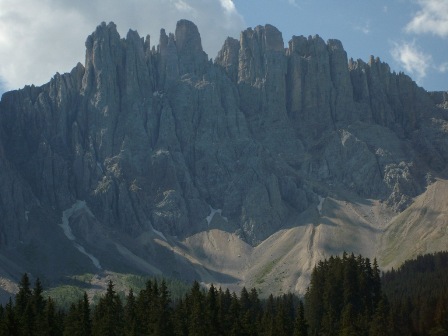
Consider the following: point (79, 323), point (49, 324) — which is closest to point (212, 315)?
point (79, 323)

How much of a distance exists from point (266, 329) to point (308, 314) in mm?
26615

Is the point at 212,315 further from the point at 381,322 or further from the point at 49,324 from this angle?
the point at 381,322

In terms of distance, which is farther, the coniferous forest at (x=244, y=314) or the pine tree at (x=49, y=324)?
the coniferous forest at (x=244, y=314)

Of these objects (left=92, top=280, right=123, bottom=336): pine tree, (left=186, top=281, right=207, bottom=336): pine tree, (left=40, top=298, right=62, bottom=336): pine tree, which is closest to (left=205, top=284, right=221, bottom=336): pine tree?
(left=186, top=281, right=207, bottom=336): pine tree

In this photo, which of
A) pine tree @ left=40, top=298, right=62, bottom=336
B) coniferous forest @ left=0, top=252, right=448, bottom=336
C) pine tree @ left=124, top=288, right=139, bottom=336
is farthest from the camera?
coniferous forest @ left=0, top=252, right=448, bottom=336

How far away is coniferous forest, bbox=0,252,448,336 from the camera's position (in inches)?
5069

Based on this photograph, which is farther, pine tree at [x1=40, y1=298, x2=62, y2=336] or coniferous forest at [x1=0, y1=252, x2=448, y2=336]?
coniferous forest at [x1=0, y1=252, x2=448, y2=336]

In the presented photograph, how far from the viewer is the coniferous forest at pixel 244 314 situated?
128750 mm

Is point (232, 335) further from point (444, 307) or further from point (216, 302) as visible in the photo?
point (444, 307)

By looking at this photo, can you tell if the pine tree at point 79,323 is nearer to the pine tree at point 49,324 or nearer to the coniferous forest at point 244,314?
the coniferous forest at point 244,314

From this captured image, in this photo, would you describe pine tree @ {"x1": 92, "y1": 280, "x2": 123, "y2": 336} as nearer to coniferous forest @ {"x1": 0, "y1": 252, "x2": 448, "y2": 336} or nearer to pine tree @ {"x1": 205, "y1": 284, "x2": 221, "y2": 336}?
coniferous forest @ {"x1": 0, "y1": 252, "x2": 448, "y2": 336}

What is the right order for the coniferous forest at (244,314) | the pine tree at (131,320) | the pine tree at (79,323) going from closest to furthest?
the pine tree at (131,320) < the pine tree at (79,323) < the coniferous forest at (244,314)

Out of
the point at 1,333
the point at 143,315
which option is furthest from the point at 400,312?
the point at 1,333

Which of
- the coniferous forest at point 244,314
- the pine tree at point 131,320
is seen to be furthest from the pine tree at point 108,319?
the pine tree at point 131,320
